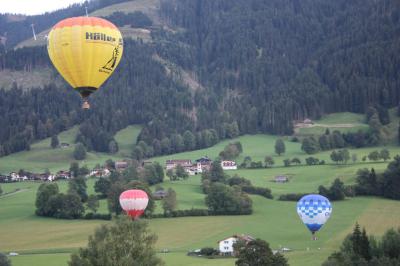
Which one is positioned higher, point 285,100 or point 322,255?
point 285,100

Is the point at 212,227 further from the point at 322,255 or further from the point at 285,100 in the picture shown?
the point at 285,100

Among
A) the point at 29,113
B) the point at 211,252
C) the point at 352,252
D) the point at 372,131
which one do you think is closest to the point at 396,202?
the point at 211,252

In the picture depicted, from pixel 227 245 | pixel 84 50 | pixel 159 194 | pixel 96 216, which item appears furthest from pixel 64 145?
pixel 84 50

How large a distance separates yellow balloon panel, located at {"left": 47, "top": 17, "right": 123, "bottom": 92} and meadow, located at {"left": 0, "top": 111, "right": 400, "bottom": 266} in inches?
728

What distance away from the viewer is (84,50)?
48.2 metres

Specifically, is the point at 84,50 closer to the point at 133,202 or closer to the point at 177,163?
the point at 133,202

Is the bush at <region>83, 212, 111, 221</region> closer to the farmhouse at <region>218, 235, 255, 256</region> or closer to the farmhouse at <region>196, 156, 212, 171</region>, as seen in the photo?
the farmhouse at <region>218, 235, 255, 256</region>

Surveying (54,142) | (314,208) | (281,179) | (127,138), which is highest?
(127,138)

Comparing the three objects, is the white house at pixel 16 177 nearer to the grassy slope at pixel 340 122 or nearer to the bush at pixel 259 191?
the bush at pixel 259 191

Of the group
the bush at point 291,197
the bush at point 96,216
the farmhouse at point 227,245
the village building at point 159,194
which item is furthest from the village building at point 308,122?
the farmhouse at point 227,245

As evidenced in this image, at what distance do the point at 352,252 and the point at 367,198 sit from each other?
160 feet

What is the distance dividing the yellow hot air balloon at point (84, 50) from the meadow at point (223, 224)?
18331 millimetres

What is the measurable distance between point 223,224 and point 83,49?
41202 millimetres

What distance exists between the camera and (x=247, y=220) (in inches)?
3423
